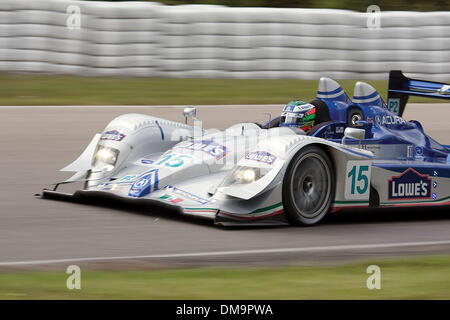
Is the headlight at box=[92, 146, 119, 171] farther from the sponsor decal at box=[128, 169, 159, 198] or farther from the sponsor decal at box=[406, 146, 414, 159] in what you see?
the sponsor decal at box=[406, 146, 414, 159]

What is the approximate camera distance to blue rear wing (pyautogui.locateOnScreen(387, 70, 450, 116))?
30.7 ft

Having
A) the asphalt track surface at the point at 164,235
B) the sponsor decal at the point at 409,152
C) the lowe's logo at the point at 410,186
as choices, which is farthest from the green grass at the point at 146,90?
the lowe's logo at the point at 410,186

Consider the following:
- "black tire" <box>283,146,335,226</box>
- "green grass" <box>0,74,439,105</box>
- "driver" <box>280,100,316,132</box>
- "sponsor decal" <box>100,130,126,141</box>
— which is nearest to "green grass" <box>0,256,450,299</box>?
"black tire" <box>283,146,335,226</box>

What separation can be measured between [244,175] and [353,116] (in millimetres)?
1819

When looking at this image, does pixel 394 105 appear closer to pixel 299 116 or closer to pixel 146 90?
pixel 299 116

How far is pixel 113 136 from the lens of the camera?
28.1 feet

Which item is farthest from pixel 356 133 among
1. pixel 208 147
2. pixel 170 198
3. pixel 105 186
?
pixel 105 186

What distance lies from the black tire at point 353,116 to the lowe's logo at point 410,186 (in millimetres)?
872

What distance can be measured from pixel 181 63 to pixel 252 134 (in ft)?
24.1

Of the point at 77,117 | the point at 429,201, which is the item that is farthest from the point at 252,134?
the point at 77,117

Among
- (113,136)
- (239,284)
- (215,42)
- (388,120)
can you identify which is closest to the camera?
(239,284)

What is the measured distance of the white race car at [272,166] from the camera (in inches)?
288

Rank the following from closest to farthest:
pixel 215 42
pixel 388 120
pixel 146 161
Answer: pixel 146 161 < pixel 388 120 < pixel 215 42

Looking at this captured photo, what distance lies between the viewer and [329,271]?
6.04 m
